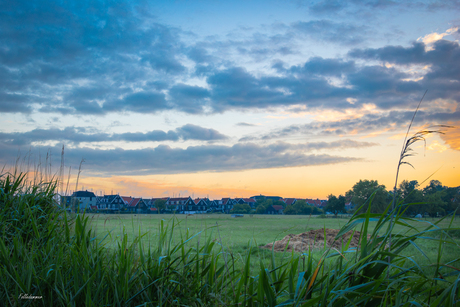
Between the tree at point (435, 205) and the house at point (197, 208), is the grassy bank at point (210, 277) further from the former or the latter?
the house at point (197, 208)

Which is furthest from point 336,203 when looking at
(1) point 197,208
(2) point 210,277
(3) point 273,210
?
(3) point 273,210

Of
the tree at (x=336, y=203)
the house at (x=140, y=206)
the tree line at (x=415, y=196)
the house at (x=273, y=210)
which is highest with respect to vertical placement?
the tree line at (x=415, y=196)

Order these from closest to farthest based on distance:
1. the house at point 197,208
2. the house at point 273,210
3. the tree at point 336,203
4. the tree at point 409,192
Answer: the tree at point 409,192, the house at point 197,208, the tree at point 336,203, the house at point 273,210

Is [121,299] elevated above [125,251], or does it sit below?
below

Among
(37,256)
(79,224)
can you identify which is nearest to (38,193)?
(37,256)

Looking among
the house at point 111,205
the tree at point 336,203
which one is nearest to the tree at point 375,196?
the tree at point 336,203

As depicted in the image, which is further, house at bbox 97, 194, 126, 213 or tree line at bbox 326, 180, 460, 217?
house at bbox 97, 194, 126, 213

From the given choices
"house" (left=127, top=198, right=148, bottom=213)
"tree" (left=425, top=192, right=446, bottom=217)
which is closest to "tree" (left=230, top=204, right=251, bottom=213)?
"tree" (left=425, top=192, right=446, bottom=217)

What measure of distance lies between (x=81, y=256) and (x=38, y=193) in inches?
130

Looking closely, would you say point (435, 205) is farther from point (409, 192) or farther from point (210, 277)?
point (210, 277)

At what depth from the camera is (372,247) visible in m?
2.50

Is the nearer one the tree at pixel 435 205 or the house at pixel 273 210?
the tree at pixel 435 205

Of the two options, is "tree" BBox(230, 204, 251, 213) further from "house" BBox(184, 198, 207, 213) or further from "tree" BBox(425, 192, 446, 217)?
"house" BBox(184, 198, 207, 213)

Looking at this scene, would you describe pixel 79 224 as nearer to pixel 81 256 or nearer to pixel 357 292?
pixel 81 256
